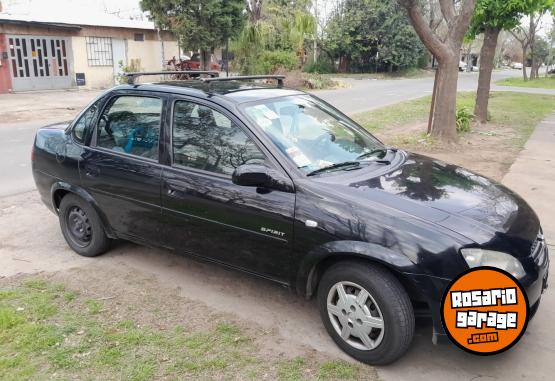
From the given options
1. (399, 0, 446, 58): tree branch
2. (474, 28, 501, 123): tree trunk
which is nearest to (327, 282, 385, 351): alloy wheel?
(399, 0, 446, 58): tree branch

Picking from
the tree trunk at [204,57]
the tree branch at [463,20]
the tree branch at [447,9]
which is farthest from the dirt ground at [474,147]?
the tree trunk at [204,57]

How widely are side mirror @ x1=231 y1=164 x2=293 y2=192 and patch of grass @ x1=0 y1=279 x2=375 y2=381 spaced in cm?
106

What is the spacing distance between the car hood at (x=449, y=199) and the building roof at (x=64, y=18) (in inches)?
907

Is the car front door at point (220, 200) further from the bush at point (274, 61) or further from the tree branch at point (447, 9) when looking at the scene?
the bush at point (274, 61)

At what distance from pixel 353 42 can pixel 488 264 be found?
41777 millimetres

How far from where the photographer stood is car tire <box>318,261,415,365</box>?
296 cm

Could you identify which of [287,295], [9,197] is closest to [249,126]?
[287,295]

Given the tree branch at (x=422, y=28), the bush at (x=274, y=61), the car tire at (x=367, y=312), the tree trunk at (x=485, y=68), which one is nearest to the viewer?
the car tire at (x=367, y=312)

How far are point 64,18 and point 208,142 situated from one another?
26.3 m

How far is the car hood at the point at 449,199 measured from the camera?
304 cm

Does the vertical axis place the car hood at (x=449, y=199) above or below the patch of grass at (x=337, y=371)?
above

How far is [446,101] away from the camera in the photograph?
1038 cm

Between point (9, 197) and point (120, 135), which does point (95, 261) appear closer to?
point (120, 135)

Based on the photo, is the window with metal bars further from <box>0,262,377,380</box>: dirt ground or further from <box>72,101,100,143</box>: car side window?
<box>0,262,377,380</box>: dirt ground
